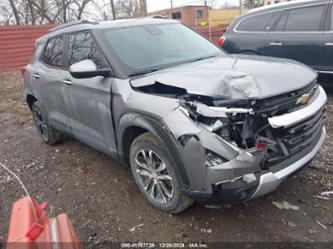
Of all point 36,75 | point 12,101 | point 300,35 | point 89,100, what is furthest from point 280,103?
point 12,101

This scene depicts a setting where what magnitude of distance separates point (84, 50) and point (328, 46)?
14.1 feet

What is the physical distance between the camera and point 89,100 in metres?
3.36

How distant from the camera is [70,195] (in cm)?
349

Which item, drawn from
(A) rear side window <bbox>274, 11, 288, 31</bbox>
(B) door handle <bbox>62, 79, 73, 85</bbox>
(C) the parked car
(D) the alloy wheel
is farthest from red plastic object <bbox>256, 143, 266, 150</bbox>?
(A) rear side window <bbox>274, 11, 288, 31</bbox>

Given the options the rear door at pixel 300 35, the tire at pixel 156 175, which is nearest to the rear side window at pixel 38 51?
the tire at pixel 156 175

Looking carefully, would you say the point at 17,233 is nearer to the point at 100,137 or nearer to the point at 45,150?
the point at 100,137

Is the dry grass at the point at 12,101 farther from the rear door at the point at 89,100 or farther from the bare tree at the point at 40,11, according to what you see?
the bare tree at the point at 40,11

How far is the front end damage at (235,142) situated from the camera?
7.16 feet

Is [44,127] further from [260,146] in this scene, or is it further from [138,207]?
[260,146]

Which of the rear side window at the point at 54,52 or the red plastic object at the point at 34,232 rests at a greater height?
the rear side window at the point at 54,52

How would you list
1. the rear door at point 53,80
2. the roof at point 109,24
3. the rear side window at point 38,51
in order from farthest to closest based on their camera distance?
the rear side window at point 38,51, the rear door at point 53,80, the roof at point 109,24

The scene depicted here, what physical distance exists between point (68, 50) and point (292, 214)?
10.4 ft

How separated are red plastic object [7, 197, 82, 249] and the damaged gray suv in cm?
97

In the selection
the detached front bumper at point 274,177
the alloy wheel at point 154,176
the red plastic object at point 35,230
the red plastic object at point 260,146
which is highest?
the red plastic object at point 260,146
